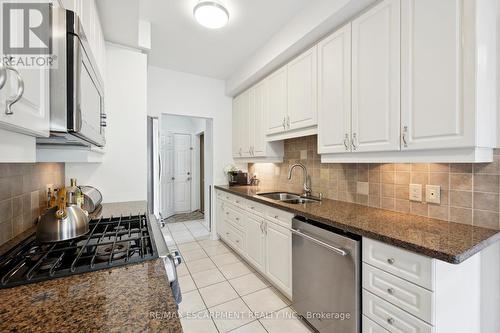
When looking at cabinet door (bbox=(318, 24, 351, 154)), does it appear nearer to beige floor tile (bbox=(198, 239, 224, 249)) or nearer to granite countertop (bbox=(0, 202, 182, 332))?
granite countertop (bbox=(0, 202, 182, 332))

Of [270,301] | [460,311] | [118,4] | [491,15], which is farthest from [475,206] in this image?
[118,4]

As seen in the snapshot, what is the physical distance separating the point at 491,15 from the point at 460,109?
55 centimetres

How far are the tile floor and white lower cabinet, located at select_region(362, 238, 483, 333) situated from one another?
0.75 metres

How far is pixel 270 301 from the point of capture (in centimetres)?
205

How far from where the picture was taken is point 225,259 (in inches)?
116

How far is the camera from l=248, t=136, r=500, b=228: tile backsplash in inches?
50.4

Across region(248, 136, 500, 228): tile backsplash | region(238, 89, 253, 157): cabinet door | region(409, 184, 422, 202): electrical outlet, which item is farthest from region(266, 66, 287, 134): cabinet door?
region(409, 184, 422, 202): electrical outlet

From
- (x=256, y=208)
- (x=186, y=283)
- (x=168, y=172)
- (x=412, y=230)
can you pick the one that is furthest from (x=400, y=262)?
(x=168, y=172)

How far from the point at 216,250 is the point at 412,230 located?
2.59 m

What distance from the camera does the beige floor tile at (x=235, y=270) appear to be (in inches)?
99.0

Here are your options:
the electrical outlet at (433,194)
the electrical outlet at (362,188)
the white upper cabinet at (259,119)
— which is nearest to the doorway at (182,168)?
the white upper cabinet at (259,119)

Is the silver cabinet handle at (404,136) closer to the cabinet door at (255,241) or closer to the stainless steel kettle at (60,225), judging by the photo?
the cabinet door at (255,241)

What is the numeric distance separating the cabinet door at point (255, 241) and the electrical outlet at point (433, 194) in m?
1.43

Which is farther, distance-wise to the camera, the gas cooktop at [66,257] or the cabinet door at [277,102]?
the cabinet door at [277,102]
